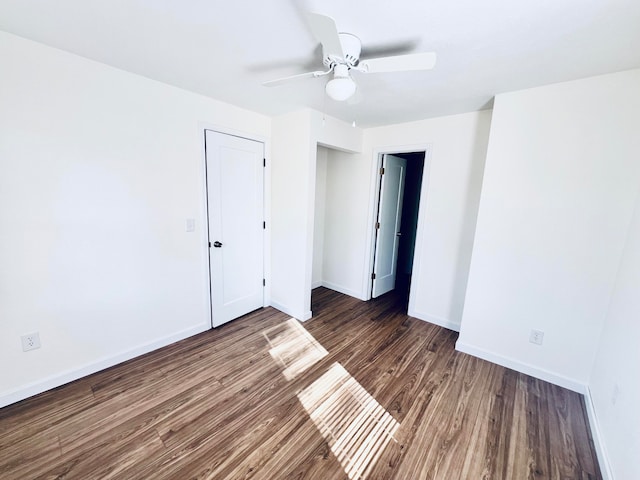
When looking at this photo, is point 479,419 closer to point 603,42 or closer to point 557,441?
point 557,441

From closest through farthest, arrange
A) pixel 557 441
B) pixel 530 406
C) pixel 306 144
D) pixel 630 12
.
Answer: pixel 630 12
pixel 557 441
pixel 530 406
pixel 306 144

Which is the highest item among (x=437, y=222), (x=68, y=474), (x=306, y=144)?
(x=306, y=144)

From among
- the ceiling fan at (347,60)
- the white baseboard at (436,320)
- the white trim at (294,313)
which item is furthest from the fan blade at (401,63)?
the white baseboard at (436,320)

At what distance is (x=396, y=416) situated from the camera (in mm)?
1860

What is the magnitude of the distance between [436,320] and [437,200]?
4.73 feet

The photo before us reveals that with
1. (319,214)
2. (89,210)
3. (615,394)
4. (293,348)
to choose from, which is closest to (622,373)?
(615,394)

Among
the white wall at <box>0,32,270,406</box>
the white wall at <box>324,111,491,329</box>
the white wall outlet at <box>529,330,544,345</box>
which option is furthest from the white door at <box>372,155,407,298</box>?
the white wall at <box>0,32,270,406</box>

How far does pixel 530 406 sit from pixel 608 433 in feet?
1.43

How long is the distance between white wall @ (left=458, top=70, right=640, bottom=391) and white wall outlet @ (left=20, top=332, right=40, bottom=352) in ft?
11.6

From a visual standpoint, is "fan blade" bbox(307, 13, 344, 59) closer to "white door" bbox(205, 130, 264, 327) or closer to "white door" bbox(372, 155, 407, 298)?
"white door" bbox(205, 130, 264, 327)

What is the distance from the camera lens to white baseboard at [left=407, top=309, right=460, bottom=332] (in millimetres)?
3086

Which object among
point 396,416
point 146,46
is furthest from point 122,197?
point 396,416

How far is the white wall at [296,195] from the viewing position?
2883 mm

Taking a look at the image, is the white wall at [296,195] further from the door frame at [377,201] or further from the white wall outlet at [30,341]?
the white wall outlet at [30,341]
